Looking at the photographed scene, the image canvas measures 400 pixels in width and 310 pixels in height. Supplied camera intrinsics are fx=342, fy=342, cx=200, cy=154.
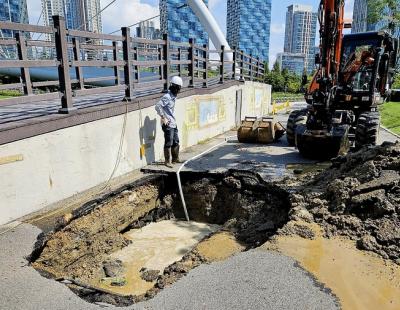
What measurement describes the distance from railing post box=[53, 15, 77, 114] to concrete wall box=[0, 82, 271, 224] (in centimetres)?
44

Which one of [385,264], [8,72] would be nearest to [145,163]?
[385,264]

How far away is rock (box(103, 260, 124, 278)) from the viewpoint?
5173 mm

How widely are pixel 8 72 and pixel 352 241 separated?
79.0ft

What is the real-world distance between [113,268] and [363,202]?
12.5ft

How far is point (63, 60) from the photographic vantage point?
538cm

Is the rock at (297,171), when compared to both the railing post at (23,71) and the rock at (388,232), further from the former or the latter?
the railing post at (23,71)

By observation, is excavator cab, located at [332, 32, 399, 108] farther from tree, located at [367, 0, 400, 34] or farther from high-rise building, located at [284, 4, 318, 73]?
high-rise building, located at [284, 4, 318, 73]

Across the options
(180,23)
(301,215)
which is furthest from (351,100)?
(180,23)

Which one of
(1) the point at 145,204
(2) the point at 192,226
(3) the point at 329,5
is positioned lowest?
(2) the point at 192,226

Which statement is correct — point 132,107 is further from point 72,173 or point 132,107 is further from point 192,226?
point 192,226

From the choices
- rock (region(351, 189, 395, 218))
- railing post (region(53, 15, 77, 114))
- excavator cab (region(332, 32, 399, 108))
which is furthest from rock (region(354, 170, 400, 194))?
railing post (region(53, 15, 77, 114))

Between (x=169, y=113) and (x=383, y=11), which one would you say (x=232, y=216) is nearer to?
(x=169, y=113)

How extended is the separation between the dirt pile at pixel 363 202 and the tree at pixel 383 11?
12.9 metres

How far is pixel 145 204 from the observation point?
22.8 ft
